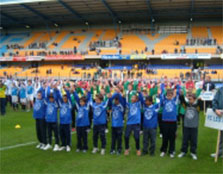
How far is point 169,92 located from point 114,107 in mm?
1515

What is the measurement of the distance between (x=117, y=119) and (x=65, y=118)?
4.79ft

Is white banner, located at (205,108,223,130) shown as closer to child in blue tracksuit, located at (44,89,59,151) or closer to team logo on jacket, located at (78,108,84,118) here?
team logo on jacket, located at (78,108,84,118)

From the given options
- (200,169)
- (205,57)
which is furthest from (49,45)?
(200,169)

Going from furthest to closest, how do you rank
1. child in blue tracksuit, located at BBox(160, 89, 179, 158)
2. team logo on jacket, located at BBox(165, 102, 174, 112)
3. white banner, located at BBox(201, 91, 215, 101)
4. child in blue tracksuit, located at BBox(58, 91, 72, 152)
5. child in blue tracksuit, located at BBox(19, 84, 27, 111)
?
child in blue tracksuit, located at BBox(19, 84, 27, 111) → white banner, located at BBox(201, 91, 215, 101) → child in blue tracksuit, located at BBox(58, 91, 72, 152) → team logo on jacket, located at BBox(165, 102, 174, 112) → child in blue tracksuit, located at BBox(160, 89, 179, 158)

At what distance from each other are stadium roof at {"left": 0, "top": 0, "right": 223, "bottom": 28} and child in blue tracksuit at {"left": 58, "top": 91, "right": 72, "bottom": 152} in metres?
23.7

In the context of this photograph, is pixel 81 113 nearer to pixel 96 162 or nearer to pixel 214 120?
pixel 96 162

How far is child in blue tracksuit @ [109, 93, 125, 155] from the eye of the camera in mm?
6523

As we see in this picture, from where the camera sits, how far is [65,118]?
6.81 m

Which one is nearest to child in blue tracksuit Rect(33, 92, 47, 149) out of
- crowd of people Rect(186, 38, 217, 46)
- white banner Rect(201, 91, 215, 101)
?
white banner Rect(201, 91, 215, 101)

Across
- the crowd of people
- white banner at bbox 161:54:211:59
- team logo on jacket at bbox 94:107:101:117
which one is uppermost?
the crowd of people

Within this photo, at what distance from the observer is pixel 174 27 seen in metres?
33.8

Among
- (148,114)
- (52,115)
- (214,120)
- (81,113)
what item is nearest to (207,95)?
(214,120)

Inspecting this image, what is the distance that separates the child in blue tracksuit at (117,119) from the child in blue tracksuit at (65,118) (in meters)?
1.26

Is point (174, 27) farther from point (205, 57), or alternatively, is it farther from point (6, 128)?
A: point (6, 128)
